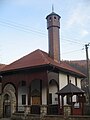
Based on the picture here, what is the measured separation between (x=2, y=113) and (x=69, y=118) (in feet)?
31.7

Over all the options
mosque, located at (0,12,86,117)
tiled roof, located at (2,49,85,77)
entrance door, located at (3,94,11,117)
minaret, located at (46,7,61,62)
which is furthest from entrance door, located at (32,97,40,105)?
minaret, located at (46,7,61,62)

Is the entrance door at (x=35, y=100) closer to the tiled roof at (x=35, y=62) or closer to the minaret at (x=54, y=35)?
the tiled roof at (x=35, y=62)

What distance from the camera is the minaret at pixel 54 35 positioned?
95.3ft

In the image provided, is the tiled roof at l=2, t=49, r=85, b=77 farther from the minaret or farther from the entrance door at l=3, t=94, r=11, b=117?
the entrance door at l=3, t=94, r=11, b=117

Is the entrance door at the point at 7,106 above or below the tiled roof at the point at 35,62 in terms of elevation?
below

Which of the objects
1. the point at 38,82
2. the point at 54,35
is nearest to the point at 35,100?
the point at 38,82

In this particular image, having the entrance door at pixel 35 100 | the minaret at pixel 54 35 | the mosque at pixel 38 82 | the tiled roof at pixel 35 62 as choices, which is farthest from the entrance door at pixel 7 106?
the minaret at pixel 54 35

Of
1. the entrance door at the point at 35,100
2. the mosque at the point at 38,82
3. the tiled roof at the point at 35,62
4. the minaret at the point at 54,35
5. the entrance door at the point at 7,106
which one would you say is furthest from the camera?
the minaret at the point at 54,35

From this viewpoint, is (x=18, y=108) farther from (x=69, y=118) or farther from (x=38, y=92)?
(x=69, y=118)

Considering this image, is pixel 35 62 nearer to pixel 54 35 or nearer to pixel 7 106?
pixel 54 35

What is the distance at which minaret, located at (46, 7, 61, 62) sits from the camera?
29.0 meters

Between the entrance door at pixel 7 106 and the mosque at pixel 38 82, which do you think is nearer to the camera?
the mosque at pixel 38 82

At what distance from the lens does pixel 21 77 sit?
27062 mm

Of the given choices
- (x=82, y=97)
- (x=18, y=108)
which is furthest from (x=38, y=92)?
(x=82, y=97)
